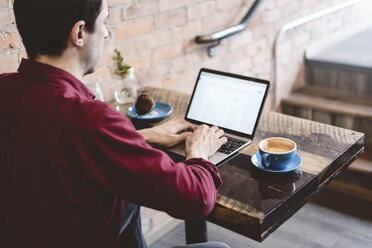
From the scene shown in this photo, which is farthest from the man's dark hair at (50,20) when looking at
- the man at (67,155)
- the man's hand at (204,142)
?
the man's hand at (204,142)

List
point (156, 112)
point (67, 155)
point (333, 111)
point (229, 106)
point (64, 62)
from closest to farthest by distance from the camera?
point (67, 155)
point (64, 62)
point (229, 106)
point (156, 112)
point (333, 111)

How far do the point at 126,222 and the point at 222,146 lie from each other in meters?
0.39

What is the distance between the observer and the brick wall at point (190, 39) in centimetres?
190

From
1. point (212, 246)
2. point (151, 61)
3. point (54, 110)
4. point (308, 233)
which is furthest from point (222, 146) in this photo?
point (308, 233)

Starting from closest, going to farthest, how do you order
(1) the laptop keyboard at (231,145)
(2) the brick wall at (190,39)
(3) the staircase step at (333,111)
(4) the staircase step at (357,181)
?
(1) the laptop keyboard at (231,145) → (2) the brick wall at (190,39) → (4) the staircase step at (357,181) → (3) the staircase step at (333,111)

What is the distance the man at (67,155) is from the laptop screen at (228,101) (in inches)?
19.3

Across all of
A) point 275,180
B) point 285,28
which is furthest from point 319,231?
point 285,28

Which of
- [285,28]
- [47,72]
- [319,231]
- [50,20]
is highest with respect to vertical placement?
[50,20]

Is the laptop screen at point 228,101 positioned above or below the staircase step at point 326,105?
above

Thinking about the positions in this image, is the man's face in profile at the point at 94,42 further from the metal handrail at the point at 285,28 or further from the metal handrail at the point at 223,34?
the metal handrail at the point at 285,28

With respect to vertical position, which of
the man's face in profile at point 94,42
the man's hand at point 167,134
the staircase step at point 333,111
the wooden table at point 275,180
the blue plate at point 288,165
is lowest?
the staircase step at point 333,111

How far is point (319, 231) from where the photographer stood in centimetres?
224

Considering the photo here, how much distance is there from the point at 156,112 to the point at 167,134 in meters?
0.28

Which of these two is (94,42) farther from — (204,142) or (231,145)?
(231,145)
